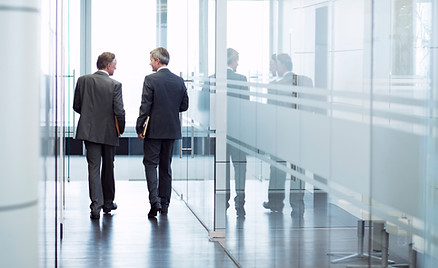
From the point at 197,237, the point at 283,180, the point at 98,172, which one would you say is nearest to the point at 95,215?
the point at 98,172

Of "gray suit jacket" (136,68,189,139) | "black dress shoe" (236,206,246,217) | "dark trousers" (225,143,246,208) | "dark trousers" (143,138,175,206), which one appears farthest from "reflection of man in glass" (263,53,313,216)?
"dark trousers" (143,138,175,206)

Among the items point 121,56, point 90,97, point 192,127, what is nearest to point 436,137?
point 90,97

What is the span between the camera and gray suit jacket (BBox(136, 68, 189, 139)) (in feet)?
29.9

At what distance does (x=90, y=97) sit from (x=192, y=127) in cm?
172

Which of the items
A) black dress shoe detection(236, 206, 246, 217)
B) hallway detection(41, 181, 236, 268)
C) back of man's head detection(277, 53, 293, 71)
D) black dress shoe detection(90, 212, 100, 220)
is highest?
back of man's head detection(277, 53, 293, 71)

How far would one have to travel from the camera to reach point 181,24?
11.4 metres

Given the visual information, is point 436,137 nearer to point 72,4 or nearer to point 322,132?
point 322,132

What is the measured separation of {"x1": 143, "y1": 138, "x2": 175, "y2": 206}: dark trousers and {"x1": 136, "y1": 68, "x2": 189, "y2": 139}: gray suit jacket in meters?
0.19

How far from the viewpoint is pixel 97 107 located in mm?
8938

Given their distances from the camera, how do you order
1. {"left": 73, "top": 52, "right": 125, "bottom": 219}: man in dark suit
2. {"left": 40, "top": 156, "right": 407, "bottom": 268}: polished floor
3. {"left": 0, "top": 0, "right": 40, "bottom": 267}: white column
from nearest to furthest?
1. {"left": 0, "top": 0, "right": 40, "bottom": 267}: white column
2. {"left": 40, "top": 156, "right": 407, "bottom": 268}: polished floor
3. {"left": 73, "top": 52, "right": 125, "bottom": 219}: man in dark suit

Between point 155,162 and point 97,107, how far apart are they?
3.01 feet

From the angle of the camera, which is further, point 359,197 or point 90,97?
point 90,97

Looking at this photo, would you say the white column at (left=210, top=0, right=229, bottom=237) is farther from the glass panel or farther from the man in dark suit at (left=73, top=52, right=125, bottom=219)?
the man in dark suit at (left=73, top=52, right=125, bottom=219)

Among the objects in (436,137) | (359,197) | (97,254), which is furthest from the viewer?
(97,254)
